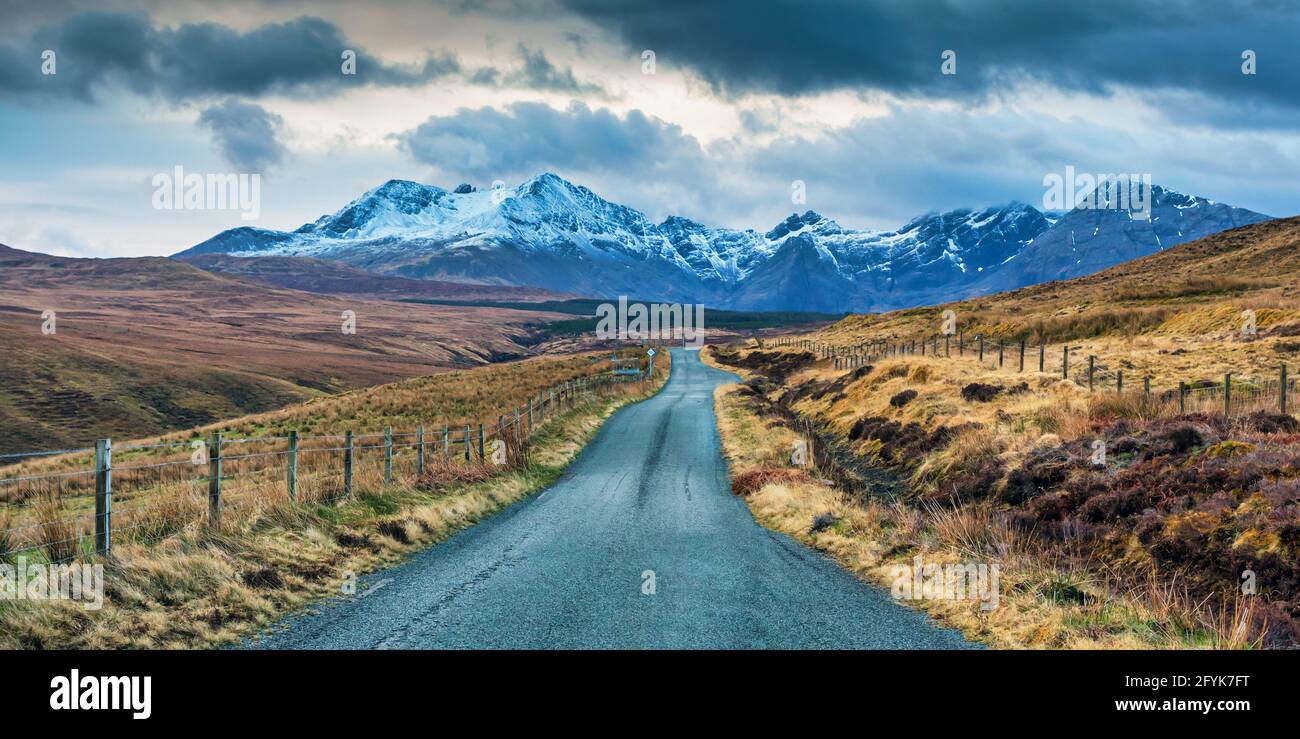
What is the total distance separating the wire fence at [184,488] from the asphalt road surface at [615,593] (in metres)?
3.19

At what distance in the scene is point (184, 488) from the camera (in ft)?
46.2

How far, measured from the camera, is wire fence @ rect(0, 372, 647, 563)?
34.2 feet

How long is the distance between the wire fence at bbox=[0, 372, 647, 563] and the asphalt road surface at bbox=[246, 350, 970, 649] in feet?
10.5

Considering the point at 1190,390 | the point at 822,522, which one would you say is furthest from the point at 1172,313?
the point at 822,522

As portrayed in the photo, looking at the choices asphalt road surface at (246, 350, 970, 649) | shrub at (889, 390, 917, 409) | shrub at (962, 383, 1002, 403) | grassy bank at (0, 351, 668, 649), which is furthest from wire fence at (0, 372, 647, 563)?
shrub at (962, 383, 1002, 403)

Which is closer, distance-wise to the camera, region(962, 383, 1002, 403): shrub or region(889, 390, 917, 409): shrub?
region(962, 383, 1002, 403): shrub

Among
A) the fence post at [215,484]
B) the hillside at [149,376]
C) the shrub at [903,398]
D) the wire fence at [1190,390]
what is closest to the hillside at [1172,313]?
the wire fence at [1190,390]

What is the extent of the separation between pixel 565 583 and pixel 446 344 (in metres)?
178

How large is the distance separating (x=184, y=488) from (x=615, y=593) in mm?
8810

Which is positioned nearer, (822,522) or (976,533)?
(976,533)

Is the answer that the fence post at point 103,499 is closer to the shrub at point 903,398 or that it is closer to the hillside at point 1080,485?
the hillside at point 1080,485

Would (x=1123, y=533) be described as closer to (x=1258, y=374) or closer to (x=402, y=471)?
(x=402, y=471)

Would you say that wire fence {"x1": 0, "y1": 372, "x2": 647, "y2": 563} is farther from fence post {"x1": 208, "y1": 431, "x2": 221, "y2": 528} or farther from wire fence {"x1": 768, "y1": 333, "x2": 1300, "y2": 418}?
wire fence {"x1": 768, "y1": 333, "x2": 1300, "y2": 418}

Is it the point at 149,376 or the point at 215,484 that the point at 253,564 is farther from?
the point at 149,376
